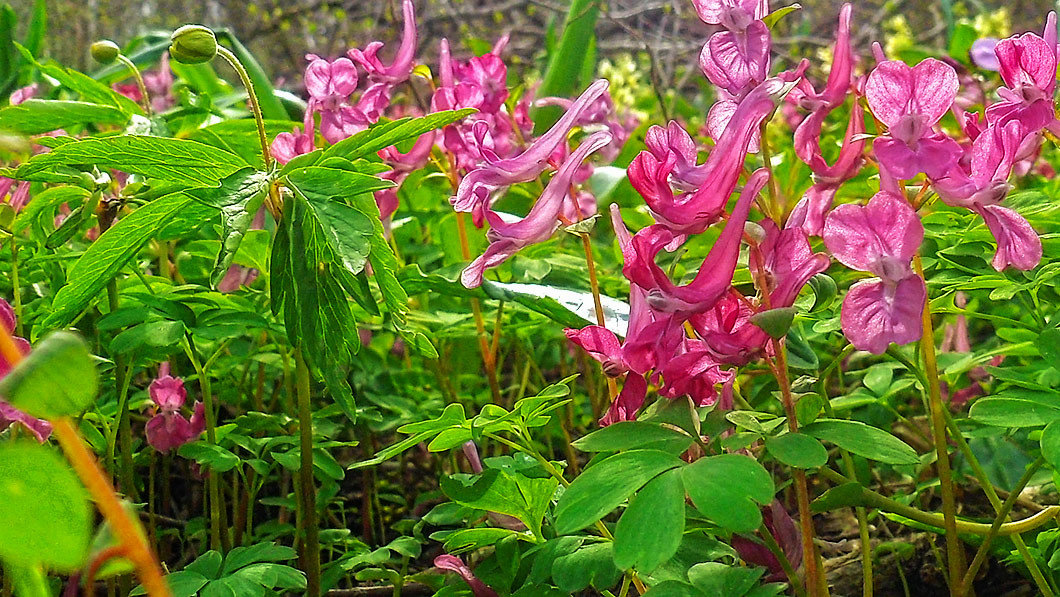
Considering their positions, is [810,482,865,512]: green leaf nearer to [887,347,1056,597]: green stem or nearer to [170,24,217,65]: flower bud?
[887,347,1056,597]: green stem

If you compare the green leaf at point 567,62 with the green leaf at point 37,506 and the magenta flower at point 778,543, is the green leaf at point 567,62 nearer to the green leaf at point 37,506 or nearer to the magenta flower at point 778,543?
the magenta flower at point 778,543

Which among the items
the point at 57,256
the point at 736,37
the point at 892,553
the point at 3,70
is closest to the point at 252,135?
the point at 57,256

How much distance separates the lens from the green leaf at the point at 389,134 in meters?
0.94

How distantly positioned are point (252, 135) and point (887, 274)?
1030 mm

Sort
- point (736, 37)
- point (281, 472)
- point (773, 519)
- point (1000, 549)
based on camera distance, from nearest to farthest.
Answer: point (736, 37), point (773, 519), point (1000, 549), point (281, 472)

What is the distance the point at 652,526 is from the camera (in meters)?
0.63

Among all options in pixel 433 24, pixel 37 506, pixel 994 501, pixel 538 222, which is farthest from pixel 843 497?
pixel 433 24

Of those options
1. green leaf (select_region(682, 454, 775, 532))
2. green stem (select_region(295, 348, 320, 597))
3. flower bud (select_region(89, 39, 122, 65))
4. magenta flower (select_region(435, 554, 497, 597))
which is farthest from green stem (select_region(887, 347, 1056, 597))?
flower bud (select_region(89, 39, 122, 65))

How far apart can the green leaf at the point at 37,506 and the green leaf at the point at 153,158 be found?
1.74ft

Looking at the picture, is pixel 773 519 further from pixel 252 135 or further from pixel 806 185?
pixel 806 185

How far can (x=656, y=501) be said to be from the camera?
643 millimetres

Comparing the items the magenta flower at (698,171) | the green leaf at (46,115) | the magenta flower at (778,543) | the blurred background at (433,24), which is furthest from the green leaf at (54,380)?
the blurred background at (433,24)

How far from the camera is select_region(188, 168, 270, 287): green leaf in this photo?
2.71ft

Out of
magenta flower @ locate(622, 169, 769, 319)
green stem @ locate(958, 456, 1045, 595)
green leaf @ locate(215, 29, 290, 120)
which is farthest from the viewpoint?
green leaf @ locate(215, 29, 290, 120)
